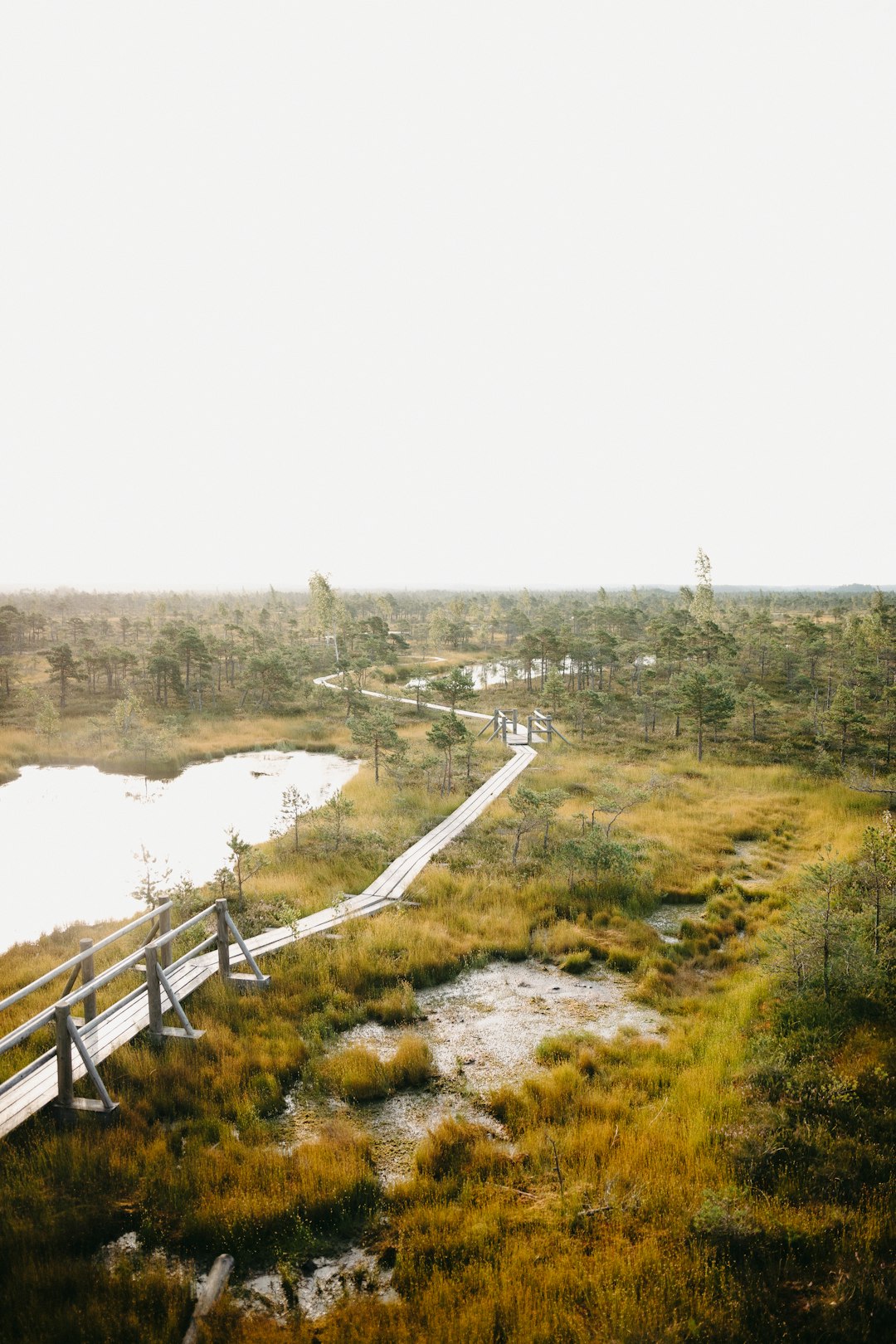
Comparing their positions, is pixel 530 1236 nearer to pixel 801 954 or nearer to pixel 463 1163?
pixel 463 1163

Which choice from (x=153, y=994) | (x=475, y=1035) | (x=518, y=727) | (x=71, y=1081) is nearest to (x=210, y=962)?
(x=153, y=994)

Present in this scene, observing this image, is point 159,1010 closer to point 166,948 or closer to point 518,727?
point 166,948

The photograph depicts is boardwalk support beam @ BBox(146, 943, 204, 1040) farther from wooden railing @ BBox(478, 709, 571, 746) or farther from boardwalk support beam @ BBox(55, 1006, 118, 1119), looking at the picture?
wooden railing @ BBox(478, 709, 571, 746)

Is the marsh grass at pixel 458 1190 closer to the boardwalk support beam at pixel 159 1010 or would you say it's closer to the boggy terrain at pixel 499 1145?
the boggy terrain at pixel 499 1145

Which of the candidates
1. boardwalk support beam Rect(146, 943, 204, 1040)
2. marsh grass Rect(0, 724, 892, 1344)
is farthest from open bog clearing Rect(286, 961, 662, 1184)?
boardwalk support beam Rect(146, 943, 204, 1040)

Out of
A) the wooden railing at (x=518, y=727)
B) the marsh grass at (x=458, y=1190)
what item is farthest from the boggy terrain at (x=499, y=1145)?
the wooden railing at (x=518, y=727)

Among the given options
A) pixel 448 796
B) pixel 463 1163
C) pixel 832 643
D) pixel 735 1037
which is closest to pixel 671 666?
pixel 832 643
